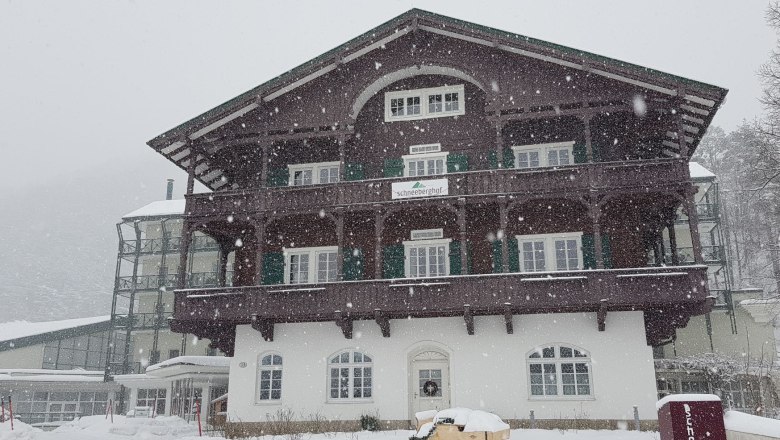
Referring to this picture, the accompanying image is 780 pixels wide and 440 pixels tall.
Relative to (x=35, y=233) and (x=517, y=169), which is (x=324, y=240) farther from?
(x=35, y=233)

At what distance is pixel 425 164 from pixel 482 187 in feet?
11.2

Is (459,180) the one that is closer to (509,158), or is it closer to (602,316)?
(509,158)

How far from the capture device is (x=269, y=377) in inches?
930

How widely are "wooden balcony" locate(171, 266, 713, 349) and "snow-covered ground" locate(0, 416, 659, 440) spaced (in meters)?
3.77

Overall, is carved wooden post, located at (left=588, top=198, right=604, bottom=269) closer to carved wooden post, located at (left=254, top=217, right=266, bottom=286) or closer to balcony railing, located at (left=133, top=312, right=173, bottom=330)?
carved wooden post, located at (left=254, top=217, right=266, bottom=286)

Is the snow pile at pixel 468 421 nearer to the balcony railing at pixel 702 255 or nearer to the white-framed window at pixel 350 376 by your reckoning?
the white-framed window at pixel 350 376

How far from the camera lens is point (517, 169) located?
2230 centimetres

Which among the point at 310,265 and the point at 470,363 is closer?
the point at 470,363

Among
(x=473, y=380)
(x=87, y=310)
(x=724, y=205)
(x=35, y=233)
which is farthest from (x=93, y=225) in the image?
(x=473, y=380)

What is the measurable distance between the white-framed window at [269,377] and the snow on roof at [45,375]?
20.8 metres

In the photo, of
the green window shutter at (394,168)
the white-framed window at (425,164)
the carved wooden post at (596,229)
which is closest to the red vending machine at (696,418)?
the carved wooden post at (596,229)

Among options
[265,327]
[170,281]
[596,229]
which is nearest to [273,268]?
[265,327]

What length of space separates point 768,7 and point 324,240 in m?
16.5

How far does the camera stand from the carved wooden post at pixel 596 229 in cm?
2119
